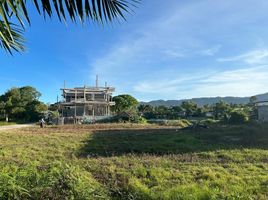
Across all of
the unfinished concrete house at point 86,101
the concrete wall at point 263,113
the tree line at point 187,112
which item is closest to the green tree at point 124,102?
the tree line at point 187,112

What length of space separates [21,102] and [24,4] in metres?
57.1

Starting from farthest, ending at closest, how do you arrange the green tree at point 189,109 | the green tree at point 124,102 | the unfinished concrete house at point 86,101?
the green tree at point 189,109
the green tree at point 124,102
the unfinished concrete house at point 86,101

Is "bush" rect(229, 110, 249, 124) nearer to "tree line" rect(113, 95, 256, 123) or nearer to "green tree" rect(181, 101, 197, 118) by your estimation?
"tree line" rect(113, 95, 256, 123)

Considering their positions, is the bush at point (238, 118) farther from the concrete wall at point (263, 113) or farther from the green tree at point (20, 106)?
the green tree at point (20, 106)

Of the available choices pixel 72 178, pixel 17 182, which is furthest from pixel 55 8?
pixel 72 178

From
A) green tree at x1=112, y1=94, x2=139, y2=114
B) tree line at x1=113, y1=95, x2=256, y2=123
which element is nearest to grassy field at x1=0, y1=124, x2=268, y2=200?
tree line at x1=113, y1=95, x2=256, y2=123

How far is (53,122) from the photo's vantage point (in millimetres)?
42125

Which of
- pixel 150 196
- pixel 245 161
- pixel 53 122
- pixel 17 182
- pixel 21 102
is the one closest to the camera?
pixel 17 182

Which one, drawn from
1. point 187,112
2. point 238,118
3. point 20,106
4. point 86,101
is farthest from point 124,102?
point 238,118

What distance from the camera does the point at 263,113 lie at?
37312 millimetres

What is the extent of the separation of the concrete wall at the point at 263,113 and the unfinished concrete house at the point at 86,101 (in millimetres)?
20681

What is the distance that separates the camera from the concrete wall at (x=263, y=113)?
3655cm

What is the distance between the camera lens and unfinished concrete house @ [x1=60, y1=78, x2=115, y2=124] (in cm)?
4953

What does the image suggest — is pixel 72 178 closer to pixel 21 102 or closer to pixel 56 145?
pixel 56 145
